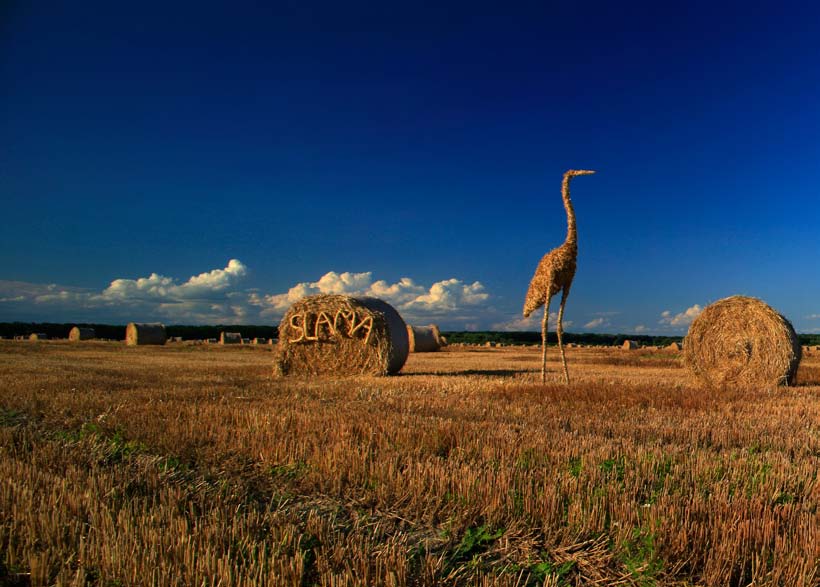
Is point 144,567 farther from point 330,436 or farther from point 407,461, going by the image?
point 330,436

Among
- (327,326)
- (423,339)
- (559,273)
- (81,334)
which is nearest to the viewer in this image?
(559,273)

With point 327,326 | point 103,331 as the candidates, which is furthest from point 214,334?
point 327,326

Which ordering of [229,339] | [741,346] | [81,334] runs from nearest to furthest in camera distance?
[741,346], [81,334], [229,339]

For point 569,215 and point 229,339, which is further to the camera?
point 229,339

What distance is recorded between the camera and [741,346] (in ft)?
42.0

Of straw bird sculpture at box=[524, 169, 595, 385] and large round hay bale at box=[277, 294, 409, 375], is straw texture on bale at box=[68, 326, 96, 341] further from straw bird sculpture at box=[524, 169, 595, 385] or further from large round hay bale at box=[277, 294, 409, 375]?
straw bird sculpture at box=[524, 169, 595, 385]

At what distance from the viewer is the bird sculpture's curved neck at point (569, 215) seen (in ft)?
40.1

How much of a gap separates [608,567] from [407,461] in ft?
5.86

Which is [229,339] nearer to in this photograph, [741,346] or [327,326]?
[327,326]

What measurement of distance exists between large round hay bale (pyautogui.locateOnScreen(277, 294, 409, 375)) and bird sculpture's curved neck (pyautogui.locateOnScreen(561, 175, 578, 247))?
5248 mm

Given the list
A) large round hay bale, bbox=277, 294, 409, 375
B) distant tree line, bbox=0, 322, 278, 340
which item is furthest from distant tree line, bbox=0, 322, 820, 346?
large round hay bale, bbox=277, 294, 409, 375

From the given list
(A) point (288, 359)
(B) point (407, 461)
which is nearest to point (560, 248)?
(A) point (288, 359)

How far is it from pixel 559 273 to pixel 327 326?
20.5 ft

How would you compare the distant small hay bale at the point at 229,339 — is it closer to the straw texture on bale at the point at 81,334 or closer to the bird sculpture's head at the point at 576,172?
the straw texture on bale at the point at 81,334
